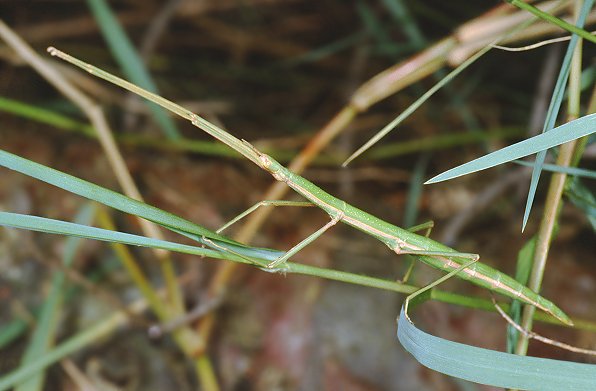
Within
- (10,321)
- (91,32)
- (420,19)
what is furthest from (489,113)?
(10,321)

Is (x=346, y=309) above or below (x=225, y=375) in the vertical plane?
above

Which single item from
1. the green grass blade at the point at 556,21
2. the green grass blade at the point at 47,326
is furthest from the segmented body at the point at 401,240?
the green grass blade at the point at 47,326

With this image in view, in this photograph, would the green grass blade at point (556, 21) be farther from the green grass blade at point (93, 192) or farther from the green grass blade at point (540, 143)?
the green grass blade at point (93, 192)

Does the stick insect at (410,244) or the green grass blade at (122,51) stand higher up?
the green grass blade at (122,51)

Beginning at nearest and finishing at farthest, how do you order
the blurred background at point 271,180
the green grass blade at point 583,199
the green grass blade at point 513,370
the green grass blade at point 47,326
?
the green grass blade at point 513,370 → the green grass blade at point 583,199 → the green grass blade at point 47,326 → the blurred background at point 271,180

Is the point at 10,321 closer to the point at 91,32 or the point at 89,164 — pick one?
the point at 89,164

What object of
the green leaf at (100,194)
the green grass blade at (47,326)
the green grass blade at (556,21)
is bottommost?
the green grass blade at (47,326)

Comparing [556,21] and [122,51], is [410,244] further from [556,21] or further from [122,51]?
[122,51]
